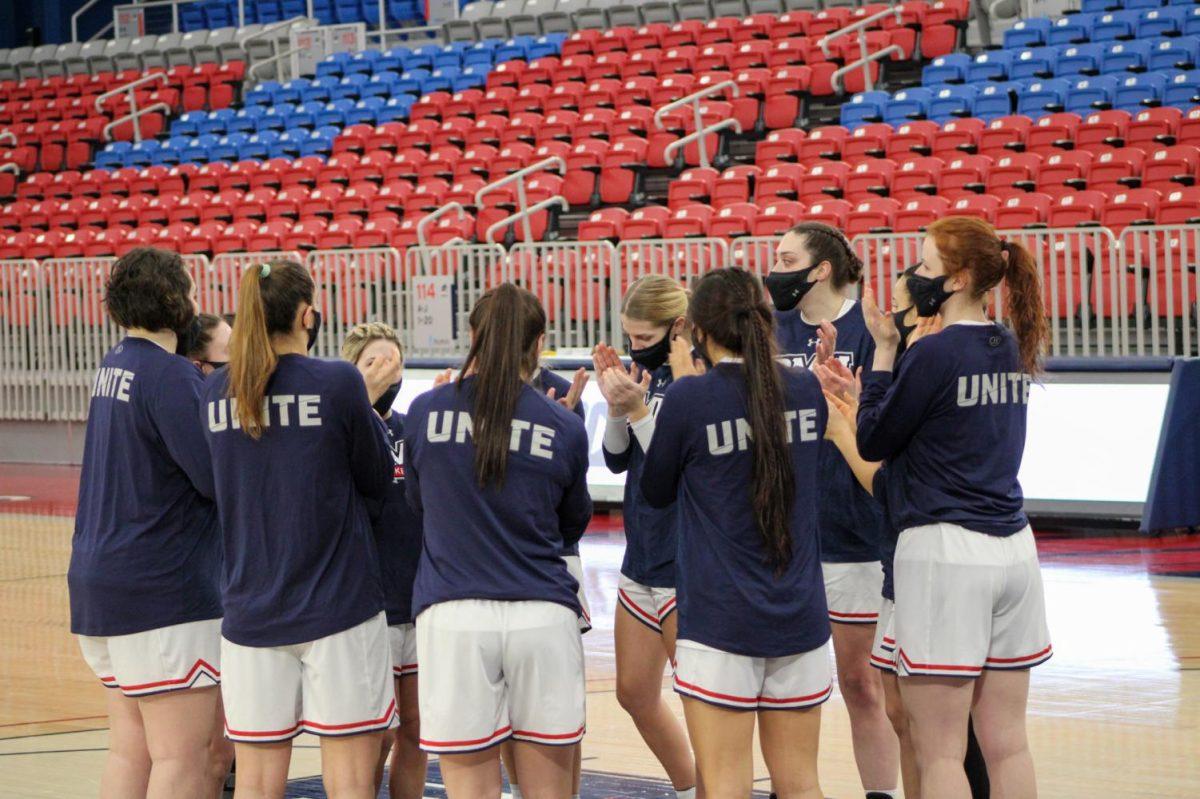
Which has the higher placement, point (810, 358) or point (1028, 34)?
point (1028, 34)

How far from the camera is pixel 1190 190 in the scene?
14.1 m

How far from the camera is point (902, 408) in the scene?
4.39 meters

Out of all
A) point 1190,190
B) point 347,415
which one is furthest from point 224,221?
point 347,415

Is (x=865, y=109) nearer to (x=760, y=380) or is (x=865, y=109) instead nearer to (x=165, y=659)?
(x=760, y=380)

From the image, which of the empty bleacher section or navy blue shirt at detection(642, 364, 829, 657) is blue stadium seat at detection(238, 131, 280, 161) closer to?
the empty bleacher section

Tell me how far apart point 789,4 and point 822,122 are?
4325 mm

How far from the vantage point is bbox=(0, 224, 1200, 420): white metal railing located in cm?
1207

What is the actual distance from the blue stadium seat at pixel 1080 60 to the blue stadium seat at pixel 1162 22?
2.17 ft

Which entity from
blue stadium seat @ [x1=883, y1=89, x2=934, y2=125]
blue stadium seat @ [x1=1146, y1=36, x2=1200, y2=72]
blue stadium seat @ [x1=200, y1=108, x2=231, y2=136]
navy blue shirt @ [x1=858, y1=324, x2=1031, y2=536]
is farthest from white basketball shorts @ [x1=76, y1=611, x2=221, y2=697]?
blue stadium seat @ [x1=200, y1=108, x2=231, y2=136]

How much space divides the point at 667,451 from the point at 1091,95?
14.4 m

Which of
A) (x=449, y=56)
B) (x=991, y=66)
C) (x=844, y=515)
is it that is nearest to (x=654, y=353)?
(x=844, y=515)

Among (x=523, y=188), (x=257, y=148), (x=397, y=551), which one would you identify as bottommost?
(x=397, y=551)

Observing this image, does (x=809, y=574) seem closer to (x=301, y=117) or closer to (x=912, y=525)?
(x=912, y=525)

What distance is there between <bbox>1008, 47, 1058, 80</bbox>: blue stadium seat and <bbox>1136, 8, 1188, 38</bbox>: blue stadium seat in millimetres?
1011
